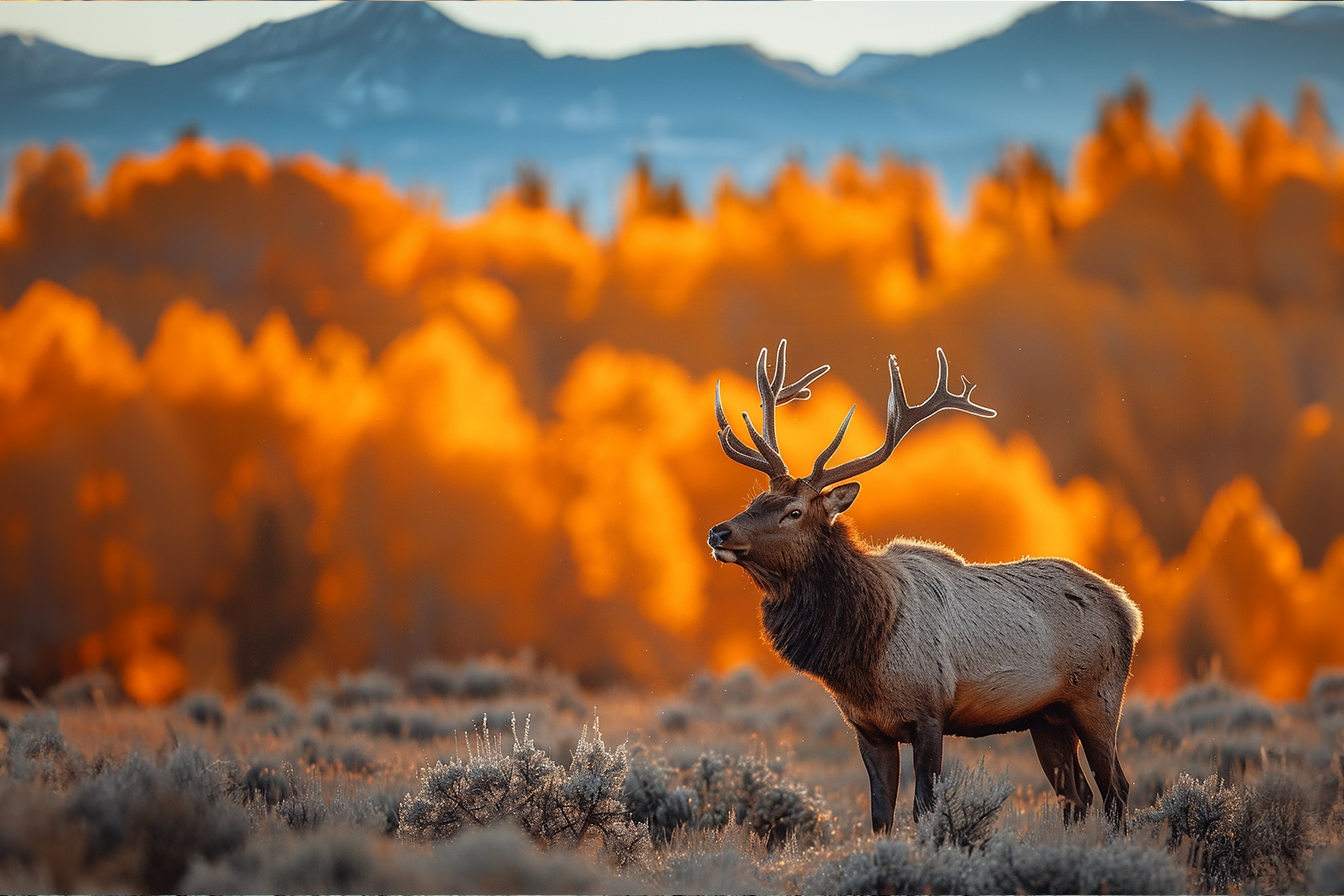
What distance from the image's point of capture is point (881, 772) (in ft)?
17.5

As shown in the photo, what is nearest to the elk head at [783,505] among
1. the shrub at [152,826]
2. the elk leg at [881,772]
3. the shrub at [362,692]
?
the elk leg at [881,772]

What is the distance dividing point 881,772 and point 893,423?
1788 millimetres

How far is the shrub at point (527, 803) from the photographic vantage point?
5.02m

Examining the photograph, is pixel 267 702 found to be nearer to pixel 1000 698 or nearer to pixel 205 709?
pixel 205 709

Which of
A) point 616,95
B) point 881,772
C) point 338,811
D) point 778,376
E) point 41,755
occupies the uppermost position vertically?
point 616,95

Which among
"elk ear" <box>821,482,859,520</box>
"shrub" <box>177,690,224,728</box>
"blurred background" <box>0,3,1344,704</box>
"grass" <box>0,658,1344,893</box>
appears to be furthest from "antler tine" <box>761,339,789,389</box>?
"shrub" <box>177,690,224,728</box>

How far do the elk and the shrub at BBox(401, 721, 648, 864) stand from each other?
3.79 ft

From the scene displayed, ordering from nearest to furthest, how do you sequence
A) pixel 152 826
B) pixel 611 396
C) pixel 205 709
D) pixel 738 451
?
1. pixel 152 826
2. pixel 738 451
3. pixel 205 709
4. pixel 611 396

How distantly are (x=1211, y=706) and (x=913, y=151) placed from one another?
745 centimetres

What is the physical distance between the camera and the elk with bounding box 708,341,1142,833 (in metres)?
5.25

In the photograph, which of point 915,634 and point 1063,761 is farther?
point 1063,761

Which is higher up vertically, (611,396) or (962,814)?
(611,396)

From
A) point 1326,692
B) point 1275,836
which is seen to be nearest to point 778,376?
point 1275,836

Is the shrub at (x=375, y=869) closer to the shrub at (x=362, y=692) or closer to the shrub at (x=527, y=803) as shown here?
the shrub at (x=527, y=803)
